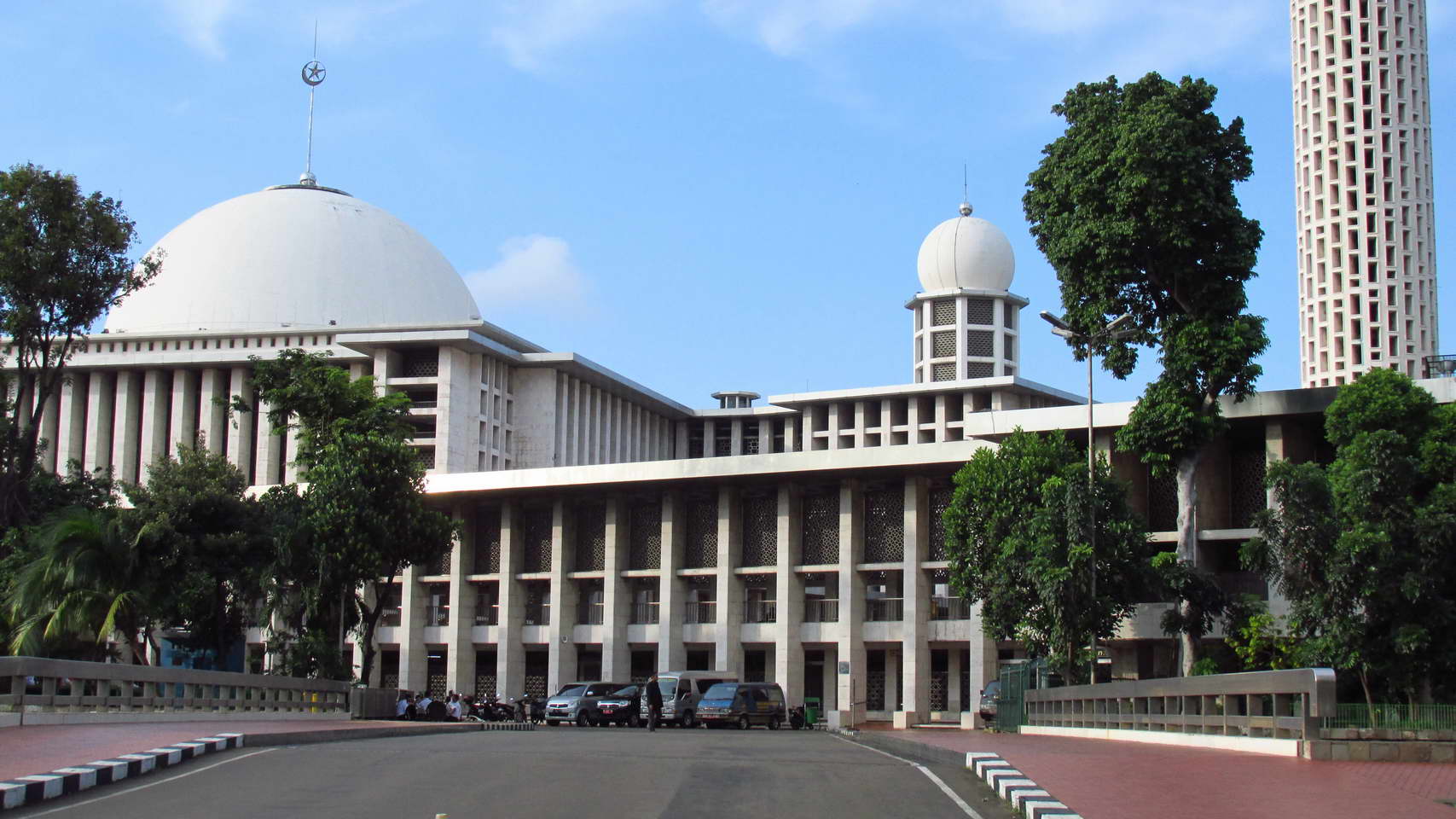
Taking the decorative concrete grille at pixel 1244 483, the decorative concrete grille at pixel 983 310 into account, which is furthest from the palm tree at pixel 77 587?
the decorative concrete grille at pixel 983 310

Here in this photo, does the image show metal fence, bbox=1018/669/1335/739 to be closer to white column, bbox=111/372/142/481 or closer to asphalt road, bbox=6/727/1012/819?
asphalt road, bbox=6/727/1012/819

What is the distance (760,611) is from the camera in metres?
58.1

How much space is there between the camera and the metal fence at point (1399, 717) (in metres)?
17.9

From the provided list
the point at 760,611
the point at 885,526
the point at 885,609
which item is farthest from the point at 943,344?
the point at 885,609

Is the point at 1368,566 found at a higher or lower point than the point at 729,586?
higher

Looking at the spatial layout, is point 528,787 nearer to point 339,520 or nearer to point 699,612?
point 339,520

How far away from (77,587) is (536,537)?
27920 millimetres

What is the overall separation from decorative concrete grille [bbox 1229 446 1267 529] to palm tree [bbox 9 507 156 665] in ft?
97.1

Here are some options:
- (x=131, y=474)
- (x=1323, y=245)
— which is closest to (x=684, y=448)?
(x=131, y=474)

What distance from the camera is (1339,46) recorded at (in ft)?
214

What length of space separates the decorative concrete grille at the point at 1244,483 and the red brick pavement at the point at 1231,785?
26.8 m

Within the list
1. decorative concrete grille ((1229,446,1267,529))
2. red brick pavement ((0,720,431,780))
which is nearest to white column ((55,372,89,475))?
decorative concrete grille ((1229,446,1267,529))

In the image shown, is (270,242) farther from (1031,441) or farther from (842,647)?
(1031,441)

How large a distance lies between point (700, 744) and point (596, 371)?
60.0m
